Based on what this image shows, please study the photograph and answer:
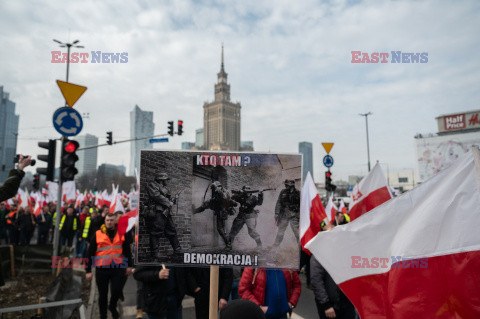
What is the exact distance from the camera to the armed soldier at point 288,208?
3.08m

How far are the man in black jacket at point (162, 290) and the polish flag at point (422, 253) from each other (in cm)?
247

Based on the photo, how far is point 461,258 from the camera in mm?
2312

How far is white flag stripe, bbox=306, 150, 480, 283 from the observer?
7.72ft

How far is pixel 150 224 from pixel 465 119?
3193 inches

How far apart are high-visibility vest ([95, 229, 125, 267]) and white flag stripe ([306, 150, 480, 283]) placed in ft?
14.3

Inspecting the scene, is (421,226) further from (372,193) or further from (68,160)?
(68,160)

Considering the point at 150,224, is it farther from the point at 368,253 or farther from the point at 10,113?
the point at 10,113

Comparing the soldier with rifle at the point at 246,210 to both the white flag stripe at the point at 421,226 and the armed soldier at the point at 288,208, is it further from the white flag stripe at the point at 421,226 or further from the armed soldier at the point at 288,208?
the white flag stripe at the point at 421,226

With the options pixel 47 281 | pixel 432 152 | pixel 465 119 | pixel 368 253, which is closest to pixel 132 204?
pixel 47 281

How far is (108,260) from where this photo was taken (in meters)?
5.83

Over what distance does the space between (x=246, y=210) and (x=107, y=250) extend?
3.87 metres


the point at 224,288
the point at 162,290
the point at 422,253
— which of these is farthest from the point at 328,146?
the point at 422,253

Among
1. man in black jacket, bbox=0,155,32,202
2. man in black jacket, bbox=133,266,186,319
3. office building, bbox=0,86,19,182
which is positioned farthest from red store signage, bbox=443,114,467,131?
office building, bbox=0,86,19,182

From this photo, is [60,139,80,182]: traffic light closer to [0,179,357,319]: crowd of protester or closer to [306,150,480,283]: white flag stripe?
[0,179,357,319]: crowd of protester
